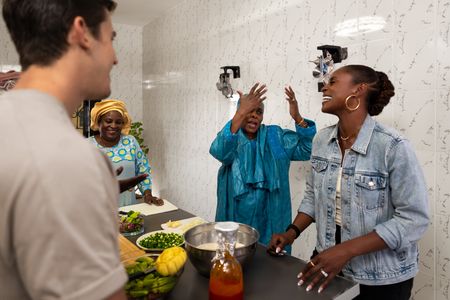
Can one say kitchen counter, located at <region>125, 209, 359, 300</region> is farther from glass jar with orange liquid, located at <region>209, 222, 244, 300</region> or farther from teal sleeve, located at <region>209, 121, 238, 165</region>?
teal sleeve, located at <region>209, 121, 238, 165</region>

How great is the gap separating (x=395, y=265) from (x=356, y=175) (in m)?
0.35

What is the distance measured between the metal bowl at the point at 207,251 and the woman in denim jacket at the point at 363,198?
0.38ft

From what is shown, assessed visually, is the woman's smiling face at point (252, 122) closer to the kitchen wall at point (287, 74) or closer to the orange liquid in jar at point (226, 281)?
the kitchen wall at point (287, 74)

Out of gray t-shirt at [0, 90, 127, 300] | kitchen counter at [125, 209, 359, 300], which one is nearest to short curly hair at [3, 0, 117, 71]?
gray t-shirt at [0, 90, 127, 300]

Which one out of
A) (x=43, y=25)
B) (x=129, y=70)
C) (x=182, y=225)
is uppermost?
(x=129, y=70)

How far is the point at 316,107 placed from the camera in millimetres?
2006

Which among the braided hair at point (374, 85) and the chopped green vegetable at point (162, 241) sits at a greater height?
the braided hair at point (374, 85)

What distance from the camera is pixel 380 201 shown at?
116 centimetres

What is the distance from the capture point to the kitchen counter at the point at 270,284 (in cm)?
93

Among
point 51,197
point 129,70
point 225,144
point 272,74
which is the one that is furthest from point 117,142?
point 129,70

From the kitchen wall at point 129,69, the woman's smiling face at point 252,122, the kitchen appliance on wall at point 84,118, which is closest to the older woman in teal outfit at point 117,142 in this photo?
the woman's smiling face at point 252,122

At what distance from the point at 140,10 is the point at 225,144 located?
284 cm

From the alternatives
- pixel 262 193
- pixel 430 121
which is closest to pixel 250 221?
pixel 262 193

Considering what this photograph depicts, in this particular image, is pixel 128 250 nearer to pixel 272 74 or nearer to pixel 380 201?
pixel 380 201
